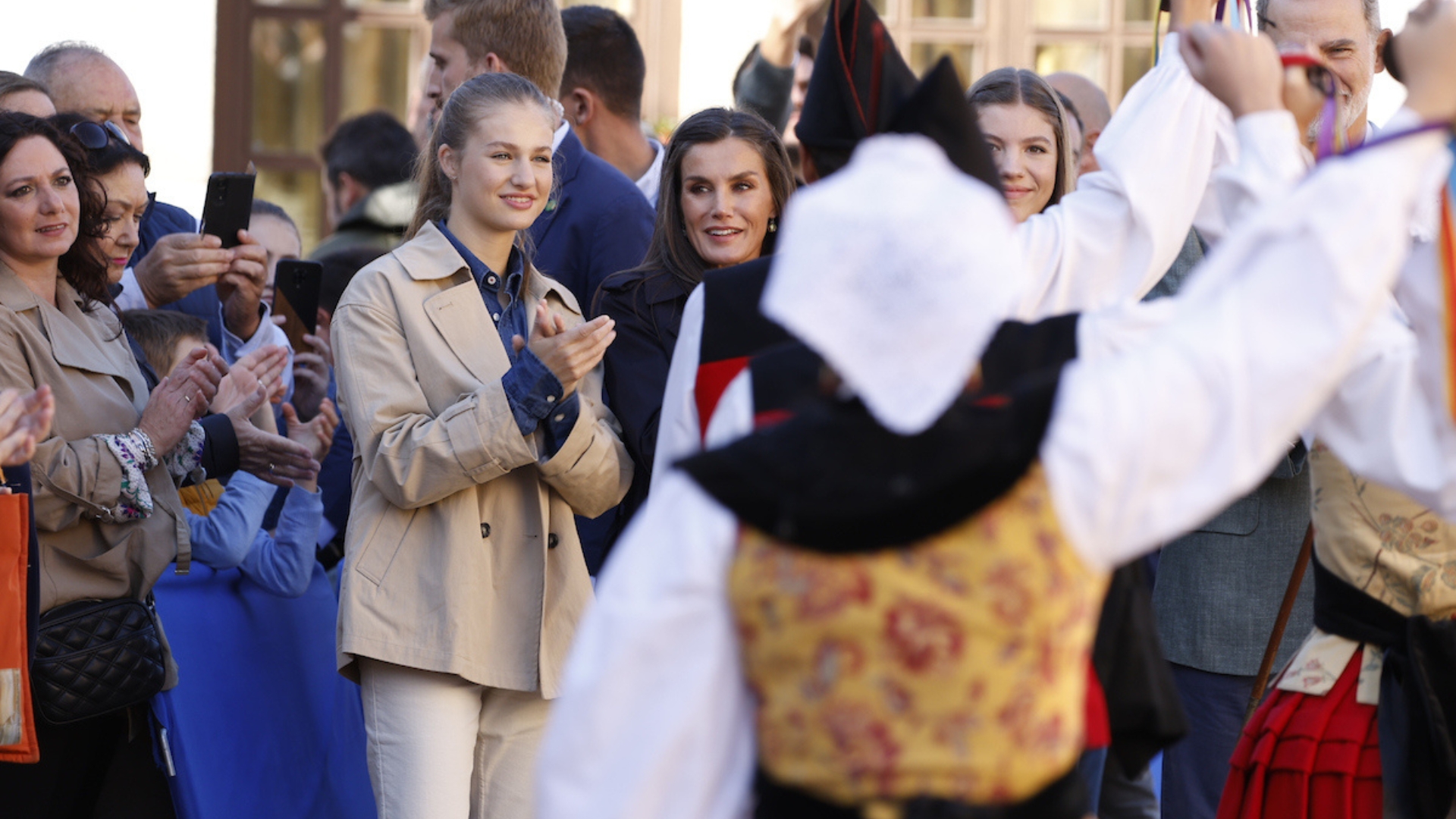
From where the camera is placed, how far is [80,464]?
3.09 meters

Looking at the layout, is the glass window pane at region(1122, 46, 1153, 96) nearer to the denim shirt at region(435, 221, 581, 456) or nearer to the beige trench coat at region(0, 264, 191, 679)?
the denim shirt at region(435, 221, 581, 456)

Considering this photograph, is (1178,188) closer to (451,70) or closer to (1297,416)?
(1297,416)

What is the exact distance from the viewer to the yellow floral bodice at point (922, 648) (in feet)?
5.15

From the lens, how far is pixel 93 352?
10.9ft

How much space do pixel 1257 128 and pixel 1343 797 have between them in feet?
3.96

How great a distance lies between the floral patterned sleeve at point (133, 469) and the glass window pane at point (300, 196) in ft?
15.7

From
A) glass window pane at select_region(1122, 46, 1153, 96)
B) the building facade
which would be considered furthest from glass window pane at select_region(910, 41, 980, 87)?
glass window pane at select_region(1122, 46, 1153, 96)

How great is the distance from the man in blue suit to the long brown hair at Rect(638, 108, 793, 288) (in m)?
0.34

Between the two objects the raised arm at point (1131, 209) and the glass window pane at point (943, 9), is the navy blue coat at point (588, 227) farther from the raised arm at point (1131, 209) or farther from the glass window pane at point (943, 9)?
the glass window pane at point (943, 9)

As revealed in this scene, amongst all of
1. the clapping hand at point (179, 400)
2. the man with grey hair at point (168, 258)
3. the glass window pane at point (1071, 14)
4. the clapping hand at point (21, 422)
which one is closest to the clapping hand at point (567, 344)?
the clapping hand at point (179, 400)

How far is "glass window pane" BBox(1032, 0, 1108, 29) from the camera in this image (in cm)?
812

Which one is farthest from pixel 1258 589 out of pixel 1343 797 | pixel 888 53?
pixel 888 53

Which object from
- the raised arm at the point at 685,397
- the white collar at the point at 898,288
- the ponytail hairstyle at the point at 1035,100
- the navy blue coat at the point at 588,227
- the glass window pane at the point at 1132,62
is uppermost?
the glass window pane at the point at 1132,62

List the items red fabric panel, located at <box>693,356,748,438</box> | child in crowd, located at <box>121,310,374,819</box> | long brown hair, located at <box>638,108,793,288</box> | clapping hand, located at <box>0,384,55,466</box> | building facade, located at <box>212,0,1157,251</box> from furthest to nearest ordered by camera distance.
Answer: building facade, located at <box>212,0,1157,251</box> → child in crowd, located at <box>121,310,374,819</box> → long brown hair, located at <box>638,108,793,288</box> → clapping hand, located at <box>0,384,55,466</box> → red fabric panel, located at <box>693,356,748,438</box>
